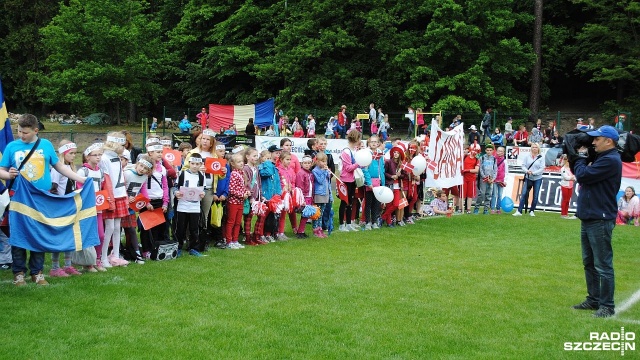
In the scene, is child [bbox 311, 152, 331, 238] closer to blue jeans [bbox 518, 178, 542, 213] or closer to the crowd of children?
Result: the crowd of children

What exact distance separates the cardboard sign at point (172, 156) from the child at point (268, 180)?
159 centimetres

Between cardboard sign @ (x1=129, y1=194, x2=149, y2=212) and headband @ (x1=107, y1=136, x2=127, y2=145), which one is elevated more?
headband @ (x1=107, y1=136, x2=127, y2=145)

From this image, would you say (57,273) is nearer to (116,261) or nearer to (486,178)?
(116,261)

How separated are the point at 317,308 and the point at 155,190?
13.2 feet

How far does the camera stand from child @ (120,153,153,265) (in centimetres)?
1022

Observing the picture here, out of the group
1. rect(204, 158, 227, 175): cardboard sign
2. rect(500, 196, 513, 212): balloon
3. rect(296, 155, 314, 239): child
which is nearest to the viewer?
rect(204, 158, 227, 175): cardboard sign

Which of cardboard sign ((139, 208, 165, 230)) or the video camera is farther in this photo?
cardboard sign ((139, 208, 165, 230))

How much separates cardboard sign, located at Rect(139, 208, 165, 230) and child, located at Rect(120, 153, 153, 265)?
0.43 ft

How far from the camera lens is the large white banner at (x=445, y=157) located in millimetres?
17203

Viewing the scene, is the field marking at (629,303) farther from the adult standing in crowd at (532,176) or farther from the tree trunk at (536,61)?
the tree trunk at (536,61)

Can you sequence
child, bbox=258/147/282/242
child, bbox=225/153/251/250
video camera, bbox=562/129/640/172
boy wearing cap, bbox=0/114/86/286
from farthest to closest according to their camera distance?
child, bbox=258/147/282/242 → child, bbox=225/153/251/250 → boy wearing cap, bbox=0/114/86/286 → video camera, bbox=562/129/640/172

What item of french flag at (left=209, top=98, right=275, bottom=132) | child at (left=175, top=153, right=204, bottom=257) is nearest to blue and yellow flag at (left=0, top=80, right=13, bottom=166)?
child at (left=175, top=153, right=204, bottom=257)

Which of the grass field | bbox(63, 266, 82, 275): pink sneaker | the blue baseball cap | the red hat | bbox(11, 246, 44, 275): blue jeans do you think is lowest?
the grass field

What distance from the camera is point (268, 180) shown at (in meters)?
13.0
